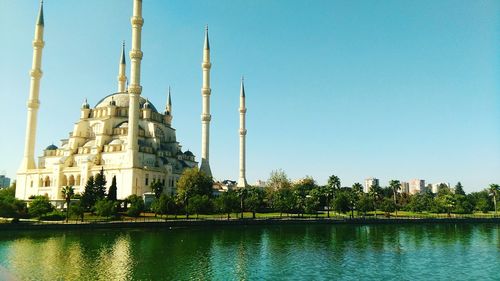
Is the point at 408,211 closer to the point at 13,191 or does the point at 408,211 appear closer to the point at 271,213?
the point at 271,213

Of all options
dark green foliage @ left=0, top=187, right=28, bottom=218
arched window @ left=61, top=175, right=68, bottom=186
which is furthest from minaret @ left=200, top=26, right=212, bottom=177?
dark green foliage @ left=0, top=187, right=28, bottom=218

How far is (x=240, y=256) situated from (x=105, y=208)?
26.1 m

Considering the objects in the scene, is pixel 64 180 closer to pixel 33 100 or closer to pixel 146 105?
pixel 33 100

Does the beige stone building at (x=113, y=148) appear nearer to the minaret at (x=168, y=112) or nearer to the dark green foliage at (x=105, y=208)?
the minaret at (x=168, y=112)

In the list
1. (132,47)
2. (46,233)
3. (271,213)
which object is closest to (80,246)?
(46,233)

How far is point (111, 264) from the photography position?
31.0 meters

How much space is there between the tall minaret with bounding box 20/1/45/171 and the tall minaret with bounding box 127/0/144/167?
768 inches

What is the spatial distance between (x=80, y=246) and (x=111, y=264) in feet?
29.7

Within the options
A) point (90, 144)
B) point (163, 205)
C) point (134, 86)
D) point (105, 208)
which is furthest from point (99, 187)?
point (90, 144)

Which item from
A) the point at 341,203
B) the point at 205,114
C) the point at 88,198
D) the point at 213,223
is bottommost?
the point at 213,223

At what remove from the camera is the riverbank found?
49.5 meters

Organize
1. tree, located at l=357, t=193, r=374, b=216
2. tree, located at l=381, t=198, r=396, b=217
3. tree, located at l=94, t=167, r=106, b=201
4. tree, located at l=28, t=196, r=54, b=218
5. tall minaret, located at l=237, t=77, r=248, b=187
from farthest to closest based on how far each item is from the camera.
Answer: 1. tall minaret, located at l=237, t=77, r=248, b=187
2. tree, located at l=381, t=198, r=396, b=217
3. tree, located at l=357, t=193, r=374, b=216
4. tree, located at l=94, t=167, r=106, b=201
5. tree, located at l=28, t=196, r=54, b=218

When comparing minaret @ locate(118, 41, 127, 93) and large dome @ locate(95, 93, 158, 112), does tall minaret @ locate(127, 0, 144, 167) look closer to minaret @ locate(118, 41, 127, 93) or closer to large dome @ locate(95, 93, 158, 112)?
large dome @ locate(95, 93, 158, 112)

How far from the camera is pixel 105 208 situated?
183ft
